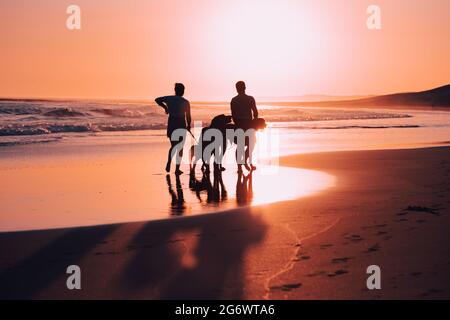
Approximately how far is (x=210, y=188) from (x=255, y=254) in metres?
5.17

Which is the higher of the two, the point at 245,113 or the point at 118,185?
the point at 245,113

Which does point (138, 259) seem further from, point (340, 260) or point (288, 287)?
→ point (340, 260)

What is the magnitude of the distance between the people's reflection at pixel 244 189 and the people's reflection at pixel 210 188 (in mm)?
252

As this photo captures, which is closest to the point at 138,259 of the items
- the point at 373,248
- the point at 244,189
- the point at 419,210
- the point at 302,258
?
the point at 302,258

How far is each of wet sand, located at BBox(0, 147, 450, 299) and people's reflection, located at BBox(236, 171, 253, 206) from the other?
0.67 metres

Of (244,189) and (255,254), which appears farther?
(244,189)

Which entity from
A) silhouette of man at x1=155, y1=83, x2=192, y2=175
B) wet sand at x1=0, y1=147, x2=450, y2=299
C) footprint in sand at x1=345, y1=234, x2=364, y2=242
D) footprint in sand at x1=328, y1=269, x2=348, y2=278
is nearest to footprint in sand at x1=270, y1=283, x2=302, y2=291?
wet sand at x1=0, y1=147, x2=450, y2=299

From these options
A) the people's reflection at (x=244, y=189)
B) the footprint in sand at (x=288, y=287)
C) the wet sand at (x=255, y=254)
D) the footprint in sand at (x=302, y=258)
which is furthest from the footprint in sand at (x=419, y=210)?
the footprint in sand at (x=288, y=287)

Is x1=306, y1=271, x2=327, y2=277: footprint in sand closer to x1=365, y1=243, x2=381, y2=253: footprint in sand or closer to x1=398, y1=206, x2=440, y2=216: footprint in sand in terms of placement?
x1=365, y1=243, x2=381, y2=253: footprint in sand

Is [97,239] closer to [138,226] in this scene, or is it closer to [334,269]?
[138,226]

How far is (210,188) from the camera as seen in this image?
11.1m
